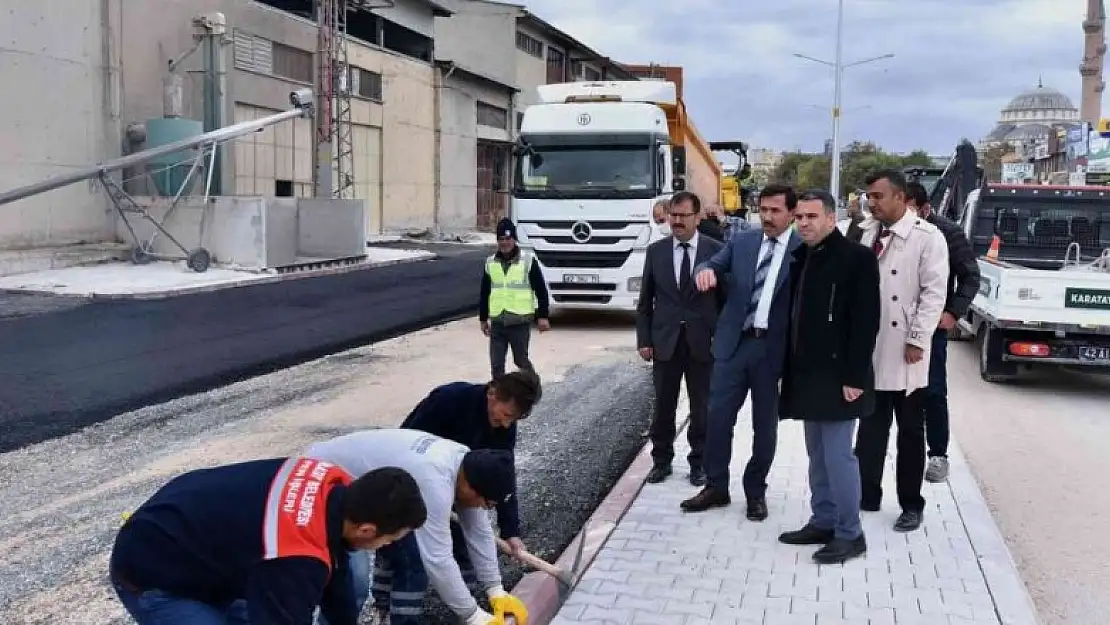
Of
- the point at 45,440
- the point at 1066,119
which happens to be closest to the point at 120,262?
the point at 45,440

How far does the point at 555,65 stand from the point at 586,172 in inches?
1700

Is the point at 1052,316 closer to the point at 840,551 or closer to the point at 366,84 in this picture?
the point at 840,551

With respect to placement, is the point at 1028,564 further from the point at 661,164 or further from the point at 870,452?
the point at 661,164

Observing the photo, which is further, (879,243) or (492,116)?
(492,116)

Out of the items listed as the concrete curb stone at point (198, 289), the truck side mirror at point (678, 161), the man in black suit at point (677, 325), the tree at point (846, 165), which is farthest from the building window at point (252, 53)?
the tree at point (846, 165)

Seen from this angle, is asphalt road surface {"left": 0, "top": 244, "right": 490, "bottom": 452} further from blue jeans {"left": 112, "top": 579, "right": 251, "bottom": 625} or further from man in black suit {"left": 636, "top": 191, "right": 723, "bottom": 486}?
blue jeans {"left": 112, "top": 579, "right": 251, "bottom": 625}

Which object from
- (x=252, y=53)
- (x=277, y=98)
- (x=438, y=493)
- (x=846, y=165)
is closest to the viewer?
(x=438, y=493)

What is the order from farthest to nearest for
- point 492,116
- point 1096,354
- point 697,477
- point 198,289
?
point 492,116
point 198,289
point 1096,354
point 697,477

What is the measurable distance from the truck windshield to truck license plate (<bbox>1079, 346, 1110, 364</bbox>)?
20.0 feet

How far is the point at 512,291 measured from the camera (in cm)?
865

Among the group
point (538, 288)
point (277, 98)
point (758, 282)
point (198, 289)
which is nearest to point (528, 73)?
point (277, 98)

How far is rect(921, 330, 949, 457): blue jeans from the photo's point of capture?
6555 mm

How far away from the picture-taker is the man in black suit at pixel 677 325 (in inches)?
263

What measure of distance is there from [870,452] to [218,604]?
13.6ft
